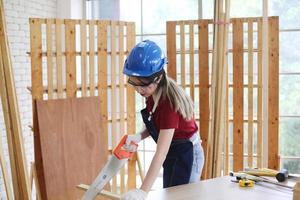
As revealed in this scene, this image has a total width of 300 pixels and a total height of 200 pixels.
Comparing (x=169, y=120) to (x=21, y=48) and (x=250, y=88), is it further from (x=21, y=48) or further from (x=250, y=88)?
(x=21, y=48)

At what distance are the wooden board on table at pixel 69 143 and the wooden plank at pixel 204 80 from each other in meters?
0.95

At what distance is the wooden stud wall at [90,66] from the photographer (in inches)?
147

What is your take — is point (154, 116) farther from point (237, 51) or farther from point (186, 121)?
point (237, 51)

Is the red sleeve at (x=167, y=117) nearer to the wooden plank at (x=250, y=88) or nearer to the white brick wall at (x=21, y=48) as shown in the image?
the wooden plank at (x=250, y=88)

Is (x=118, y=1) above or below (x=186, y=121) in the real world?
above

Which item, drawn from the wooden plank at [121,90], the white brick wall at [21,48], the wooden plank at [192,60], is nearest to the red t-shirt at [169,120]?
the wooden plank at [192,60]

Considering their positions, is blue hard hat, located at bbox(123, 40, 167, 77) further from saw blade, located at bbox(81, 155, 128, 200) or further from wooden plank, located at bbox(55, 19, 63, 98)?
wooden plank, located at bbox(55, 19, 63, 98)

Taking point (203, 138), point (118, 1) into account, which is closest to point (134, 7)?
point (118, 1)

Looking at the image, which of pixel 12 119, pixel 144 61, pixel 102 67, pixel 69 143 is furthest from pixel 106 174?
pixel 102 67

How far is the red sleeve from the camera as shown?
2021 mm

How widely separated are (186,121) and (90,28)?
1.94 m

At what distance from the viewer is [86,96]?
12.7 ft

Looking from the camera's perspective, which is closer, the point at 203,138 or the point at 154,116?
the point at 154,116

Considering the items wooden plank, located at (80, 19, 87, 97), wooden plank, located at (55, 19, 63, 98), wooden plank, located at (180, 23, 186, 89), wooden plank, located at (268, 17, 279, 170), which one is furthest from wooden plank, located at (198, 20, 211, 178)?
wooden plank, located at (55, 19, 63, 98)
